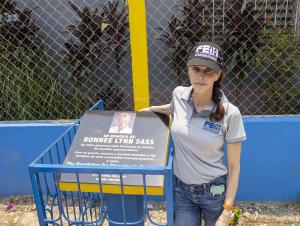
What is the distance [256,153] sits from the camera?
3.22 m

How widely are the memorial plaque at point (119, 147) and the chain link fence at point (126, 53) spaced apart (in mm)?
2265

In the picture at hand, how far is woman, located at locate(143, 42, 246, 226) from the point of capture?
1845 millimetres

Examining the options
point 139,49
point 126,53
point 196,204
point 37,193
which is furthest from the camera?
point 126,53

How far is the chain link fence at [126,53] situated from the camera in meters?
4.12

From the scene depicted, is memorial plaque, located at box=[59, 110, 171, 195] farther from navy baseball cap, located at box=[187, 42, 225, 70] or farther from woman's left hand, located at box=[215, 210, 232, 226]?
woman's left hand, located at box=[215, 210, 232, 226]

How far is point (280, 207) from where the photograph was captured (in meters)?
3.34

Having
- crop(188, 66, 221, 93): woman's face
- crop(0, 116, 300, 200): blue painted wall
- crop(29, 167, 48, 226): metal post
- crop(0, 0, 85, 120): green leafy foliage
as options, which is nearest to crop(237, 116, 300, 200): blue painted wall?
crop(0, 116, 300, 200): blue painted wall

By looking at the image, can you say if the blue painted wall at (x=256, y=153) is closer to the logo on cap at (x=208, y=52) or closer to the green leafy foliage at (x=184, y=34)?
the green leafy foliage at (x=184, y=34)

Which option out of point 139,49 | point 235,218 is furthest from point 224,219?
point 139,49

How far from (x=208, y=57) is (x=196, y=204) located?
83 cm

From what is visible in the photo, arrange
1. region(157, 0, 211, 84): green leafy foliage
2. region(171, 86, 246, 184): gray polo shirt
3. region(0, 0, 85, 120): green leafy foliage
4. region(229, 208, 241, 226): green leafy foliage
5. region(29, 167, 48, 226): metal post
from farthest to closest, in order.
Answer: region(157, 0, 211, 84): green leafy foliage → region(0, 0, 85, 120): green leafy foliage → region(229, 208, 241, 226): green leafy foliage → region(171, 86, 246, 184): gray polo shirt → region(29, 167, 48, 226): metal post

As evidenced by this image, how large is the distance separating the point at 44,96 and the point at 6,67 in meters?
0.51

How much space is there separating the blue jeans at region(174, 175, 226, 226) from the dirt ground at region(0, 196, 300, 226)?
1.14 meters

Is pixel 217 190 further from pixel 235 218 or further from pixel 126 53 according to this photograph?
pixel 126 53
